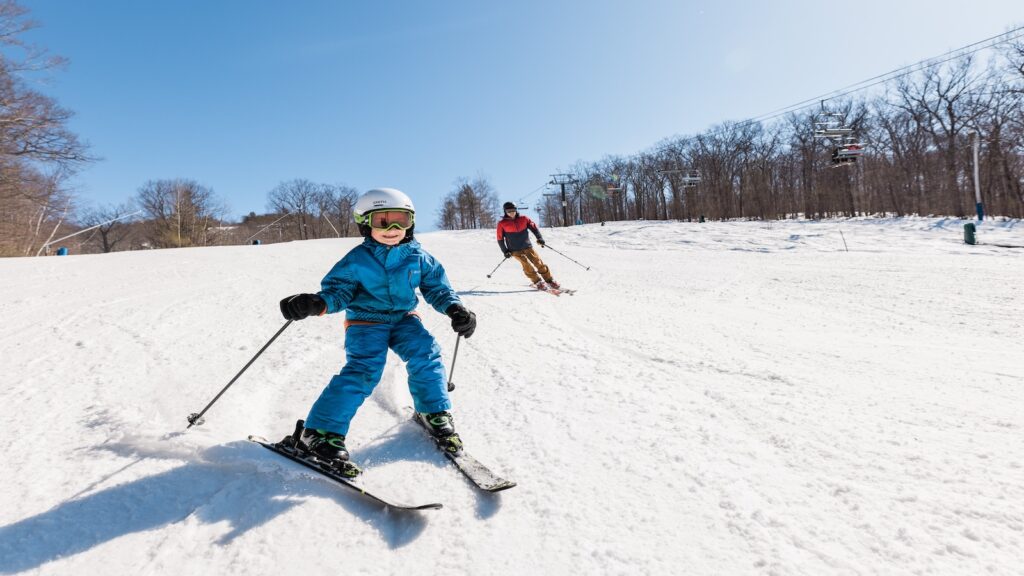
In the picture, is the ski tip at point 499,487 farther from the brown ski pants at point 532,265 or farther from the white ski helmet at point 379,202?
the brown ski pants at point 532,265

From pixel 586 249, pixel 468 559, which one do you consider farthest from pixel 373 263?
pixel 586 249

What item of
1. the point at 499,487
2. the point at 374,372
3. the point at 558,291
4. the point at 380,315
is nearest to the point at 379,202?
the point at 380,315

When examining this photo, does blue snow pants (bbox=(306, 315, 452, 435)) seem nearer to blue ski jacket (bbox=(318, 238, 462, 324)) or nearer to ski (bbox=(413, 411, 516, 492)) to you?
blue ski jacket (bbox=(318, 238, 462, 324))

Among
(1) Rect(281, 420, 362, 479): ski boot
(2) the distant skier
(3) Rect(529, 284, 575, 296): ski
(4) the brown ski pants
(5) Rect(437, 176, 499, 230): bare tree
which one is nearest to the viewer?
(1) Rect(281, 420, 362, 479): ski boot

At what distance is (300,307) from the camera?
225 centimetres

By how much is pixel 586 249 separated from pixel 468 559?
54.2 feet

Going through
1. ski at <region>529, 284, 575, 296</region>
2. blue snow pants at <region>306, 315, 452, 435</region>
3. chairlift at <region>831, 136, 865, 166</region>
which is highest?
chairlift at <region>831, 136, 865, 166</region>

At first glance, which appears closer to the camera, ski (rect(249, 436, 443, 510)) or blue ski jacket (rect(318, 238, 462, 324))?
ski (rect(249, 436, 443, 510))

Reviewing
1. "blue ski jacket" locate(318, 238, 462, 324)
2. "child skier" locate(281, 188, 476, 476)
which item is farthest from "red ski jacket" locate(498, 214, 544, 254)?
"blue ski jacket" locate(318, 238, 462, 324)

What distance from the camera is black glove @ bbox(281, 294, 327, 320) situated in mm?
2238

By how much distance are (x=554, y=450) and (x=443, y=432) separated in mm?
612

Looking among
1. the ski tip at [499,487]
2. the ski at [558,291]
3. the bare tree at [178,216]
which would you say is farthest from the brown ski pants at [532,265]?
the bare tree at [178,216]

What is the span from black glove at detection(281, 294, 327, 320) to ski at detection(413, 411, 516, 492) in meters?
A: 0.98

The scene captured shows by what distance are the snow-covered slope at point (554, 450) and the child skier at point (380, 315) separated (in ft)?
0.76
